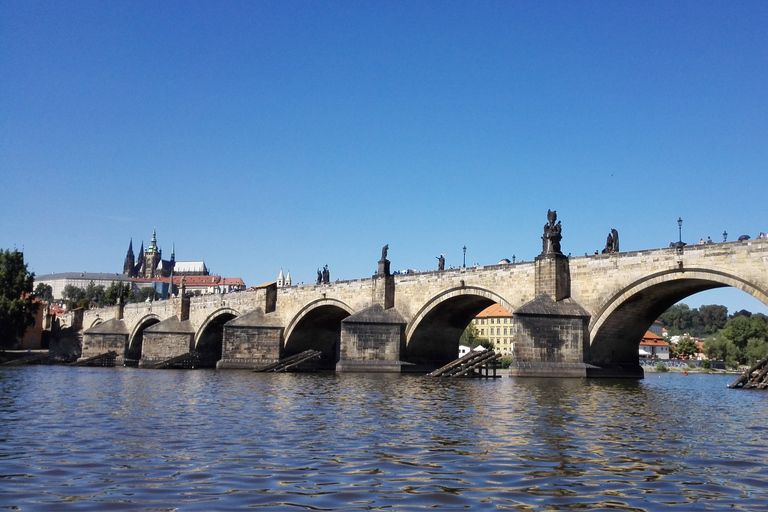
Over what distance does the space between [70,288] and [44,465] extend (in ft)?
548

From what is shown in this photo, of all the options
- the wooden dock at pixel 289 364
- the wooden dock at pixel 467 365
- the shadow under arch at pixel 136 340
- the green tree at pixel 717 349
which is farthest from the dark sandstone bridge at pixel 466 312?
the green tree at pixel 717 349

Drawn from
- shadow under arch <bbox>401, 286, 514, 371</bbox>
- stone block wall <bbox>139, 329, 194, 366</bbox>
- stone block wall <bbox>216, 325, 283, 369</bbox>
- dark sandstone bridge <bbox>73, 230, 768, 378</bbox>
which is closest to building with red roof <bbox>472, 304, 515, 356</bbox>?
dark sandstone bridge <bbox>73, 230, 768, 378</bbox>

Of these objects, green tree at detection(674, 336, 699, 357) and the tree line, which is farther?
green tree at detection(674, 336, 699, 357)

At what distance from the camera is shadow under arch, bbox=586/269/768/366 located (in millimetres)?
25984

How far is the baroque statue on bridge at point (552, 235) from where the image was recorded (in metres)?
30.7

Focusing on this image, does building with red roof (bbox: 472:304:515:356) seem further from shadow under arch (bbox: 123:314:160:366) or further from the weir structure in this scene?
the weir structure

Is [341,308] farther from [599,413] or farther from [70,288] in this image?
[70,288]

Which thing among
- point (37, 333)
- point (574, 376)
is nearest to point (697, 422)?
point (574, 376)

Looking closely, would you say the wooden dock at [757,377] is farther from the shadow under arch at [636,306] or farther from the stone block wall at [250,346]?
the stone block wall at [250,346]

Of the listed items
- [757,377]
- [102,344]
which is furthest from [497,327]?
[757,377]

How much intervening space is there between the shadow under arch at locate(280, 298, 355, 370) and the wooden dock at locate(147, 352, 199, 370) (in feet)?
30.6

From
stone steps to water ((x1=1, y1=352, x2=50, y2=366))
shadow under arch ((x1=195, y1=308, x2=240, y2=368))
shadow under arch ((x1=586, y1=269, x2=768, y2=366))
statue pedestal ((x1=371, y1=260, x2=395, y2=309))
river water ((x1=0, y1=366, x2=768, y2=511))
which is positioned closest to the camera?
river water ((x1=0, y1=366, x2=768, y2=511))

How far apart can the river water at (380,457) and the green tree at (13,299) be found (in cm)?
5319

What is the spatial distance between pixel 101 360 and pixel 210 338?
12.1 meters
